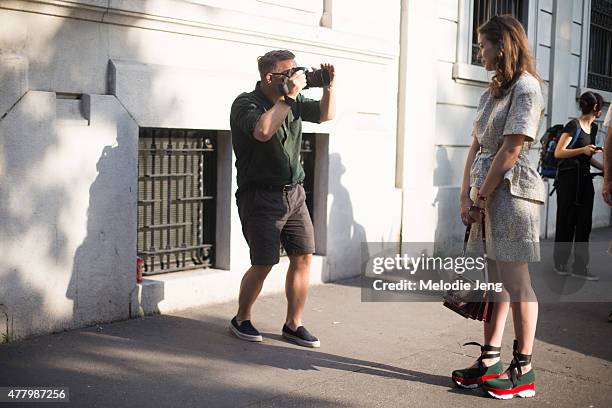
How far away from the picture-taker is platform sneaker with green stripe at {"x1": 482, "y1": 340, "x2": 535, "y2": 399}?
4.68 meters

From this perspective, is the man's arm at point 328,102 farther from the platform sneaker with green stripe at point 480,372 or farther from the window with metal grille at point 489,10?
the window with metal grille at point 489,10

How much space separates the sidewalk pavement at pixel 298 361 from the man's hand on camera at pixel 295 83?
165 centimetres

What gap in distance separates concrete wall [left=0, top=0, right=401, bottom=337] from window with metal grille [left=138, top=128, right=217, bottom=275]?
0.38 feet

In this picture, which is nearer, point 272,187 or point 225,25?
point 272,187

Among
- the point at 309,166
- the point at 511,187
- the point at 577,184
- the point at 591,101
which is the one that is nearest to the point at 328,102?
the point at 511,187

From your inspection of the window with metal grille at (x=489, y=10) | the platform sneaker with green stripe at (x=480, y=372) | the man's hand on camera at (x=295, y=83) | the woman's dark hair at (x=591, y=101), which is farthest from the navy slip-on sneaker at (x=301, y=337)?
the window with metal grille at (x=489, y=10)

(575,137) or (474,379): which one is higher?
(575,137)

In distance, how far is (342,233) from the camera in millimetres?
8242

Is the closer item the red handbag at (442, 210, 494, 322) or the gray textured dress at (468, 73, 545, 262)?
the gray textured dress at (468, 73, 545, 262)

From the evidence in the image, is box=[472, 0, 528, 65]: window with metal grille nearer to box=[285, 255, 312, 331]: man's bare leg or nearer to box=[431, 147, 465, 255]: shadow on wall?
box=[431, 147, 465, 255]: shadow on wall

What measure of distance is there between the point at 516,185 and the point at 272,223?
1.64m

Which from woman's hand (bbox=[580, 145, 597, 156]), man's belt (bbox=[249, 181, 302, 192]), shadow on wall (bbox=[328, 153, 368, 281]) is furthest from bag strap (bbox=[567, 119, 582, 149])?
man's belt (bbox=[249, 181, 302, 192])

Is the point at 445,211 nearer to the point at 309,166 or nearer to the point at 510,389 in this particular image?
the point at 309,166

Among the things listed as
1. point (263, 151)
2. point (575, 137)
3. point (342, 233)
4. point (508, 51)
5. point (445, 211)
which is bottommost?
point (342, 233)
